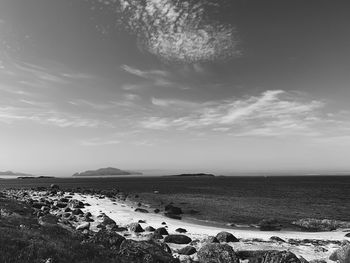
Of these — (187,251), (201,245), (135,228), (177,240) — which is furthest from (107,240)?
(135,228)

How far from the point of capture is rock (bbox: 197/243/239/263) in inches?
850

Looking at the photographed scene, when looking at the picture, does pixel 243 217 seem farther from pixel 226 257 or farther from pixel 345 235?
pixel 226 257

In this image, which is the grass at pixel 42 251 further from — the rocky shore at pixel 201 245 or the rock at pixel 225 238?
the rock at pixel 225 238

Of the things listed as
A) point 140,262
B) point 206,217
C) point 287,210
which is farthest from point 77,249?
point 287,210

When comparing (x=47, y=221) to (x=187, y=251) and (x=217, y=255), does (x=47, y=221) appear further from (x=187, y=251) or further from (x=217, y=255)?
(x=217, y=255)

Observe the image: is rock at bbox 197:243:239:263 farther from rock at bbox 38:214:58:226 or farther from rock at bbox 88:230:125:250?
rock at bbox 38:214:58:226

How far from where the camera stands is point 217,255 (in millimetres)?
22047

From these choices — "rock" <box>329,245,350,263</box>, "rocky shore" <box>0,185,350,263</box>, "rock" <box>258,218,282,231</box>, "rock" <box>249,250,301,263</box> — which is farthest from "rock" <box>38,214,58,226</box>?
"rock" <box>258,218,282,231</box>

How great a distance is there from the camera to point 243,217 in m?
53.2

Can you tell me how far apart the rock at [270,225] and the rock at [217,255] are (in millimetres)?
22523

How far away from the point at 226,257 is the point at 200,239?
10.5 m

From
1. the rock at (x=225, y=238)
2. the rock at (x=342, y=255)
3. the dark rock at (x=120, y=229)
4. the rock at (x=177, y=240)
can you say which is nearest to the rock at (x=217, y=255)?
the rock at (x=177, y=240)

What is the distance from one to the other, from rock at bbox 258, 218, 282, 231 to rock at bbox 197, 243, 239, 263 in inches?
887

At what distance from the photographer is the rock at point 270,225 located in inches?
1702
